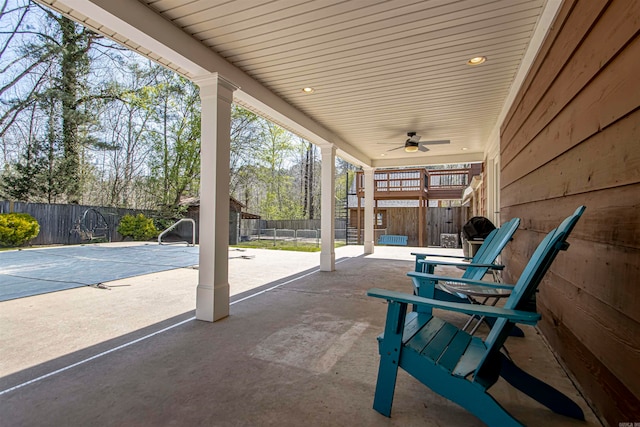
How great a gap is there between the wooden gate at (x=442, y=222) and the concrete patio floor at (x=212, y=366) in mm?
9232

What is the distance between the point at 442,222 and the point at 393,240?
6.53 feet

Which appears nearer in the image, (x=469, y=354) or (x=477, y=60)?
(x=469, y=354)

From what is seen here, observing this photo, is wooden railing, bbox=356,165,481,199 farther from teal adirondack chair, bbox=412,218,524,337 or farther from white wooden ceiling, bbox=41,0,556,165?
teal adirondack chair, bbox=412,218,524,337

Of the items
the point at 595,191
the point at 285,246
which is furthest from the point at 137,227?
the point at 595,191

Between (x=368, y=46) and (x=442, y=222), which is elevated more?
(x=368, y=46)

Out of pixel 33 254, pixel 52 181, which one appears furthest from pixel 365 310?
pixel 52 181

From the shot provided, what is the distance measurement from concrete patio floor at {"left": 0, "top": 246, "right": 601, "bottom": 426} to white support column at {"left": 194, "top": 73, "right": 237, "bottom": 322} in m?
0.23

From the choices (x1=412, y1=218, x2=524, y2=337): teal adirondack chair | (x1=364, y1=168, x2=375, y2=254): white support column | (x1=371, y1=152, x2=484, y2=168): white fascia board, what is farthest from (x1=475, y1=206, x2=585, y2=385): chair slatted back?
(x1=364, y1=168, x2=375, y2=254): white support column

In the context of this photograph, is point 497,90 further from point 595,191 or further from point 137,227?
point 137,227

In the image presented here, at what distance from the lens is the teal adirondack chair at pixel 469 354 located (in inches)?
50.9

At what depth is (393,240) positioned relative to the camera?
12242 millimetres

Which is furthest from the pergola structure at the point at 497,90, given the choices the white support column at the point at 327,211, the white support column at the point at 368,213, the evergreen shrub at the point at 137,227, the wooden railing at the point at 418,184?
the evergreen shrub at the point at 137,227

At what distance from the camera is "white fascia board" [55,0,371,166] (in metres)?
2.16

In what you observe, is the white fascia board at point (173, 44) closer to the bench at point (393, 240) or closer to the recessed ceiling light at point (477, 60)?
the recessed ceiling light at point (477, 60)
